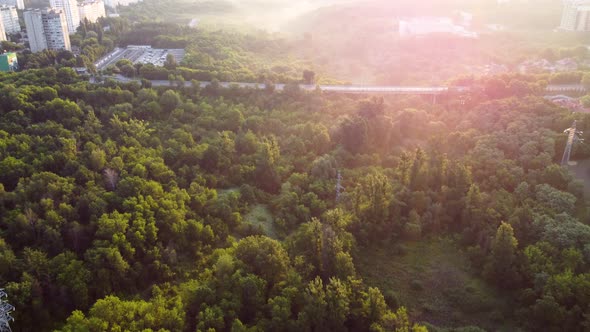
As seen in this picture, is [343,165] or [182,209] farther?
[343,165]

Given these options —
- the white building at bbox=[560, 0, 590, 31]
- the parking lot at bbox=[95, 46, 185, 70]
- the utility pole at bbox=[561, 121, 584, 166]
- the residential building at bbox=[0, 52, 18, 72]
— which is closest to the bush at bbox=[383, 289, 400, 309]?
the utility pole at bbox=[561, 121, 584, 166]

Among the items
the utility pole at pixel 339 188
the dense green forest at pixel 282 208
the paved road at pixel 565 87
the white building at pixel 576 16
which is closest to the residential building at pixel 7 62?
the dense green forest at pixel 282 208

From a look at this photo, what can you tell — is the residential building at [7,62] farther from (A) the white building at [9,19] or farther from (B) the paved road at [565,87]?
(B) the paved road at [565,87]

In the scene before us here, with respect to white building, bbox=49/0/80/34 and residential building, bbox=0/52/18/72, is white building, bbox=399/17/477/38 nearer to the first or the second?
white building, bbox=49/0/80/34

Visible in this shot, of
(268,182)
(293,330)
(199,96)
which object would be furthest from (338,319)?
(199,96)

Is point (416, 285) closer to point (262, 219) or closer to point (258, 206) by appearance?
point (262, 219)

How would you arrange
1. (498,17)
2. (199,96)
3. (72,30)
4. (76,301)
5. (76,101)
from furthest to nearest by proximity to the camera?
(498,17)
(72,30)
(199,96)
(76,101)
(76,301)

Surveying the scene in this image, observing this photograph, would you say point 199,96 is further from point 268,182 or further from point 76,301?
point 76,301
